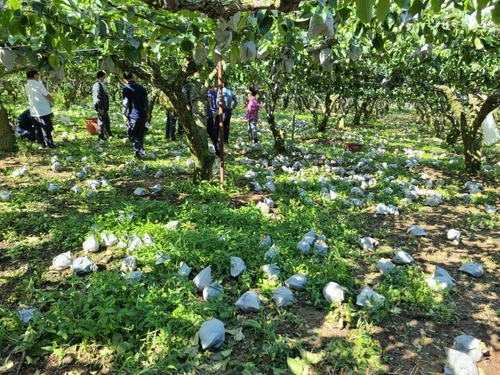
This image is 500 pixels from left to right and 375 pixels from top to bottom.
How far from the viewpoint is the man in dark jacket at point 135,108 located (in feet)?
22.9

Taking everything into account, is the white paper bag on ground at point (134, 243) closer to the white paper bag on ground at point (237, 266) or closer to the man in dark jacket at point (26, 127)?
the white paper bag on ground at point (237, 266)

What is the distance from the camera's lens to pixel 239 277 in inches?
120

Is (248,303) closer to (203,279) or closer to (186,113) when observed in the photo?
(203,279)

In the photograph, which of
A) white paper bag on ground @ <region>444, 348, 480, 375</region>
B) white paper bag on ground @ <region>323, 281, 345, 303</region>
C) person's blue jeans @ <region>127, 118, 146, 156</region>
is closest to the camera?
white paper bag on ground @ <region>444, 348, 480, 375</region>

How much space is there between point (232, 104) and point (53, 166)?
14.7ft

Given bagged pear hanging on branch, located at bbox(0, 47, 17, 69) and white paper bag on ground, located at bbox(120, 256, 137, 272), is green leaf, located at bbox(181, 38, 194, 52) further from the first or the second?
white paper bag on ground, located at bbox(120, 256, 137, 272)

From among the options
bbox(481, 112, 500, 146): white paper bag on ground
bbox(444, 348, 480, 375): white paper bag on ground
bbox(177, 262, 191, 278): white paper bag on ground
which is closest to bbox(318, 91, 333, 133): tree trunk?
bbox(481, 112, 500, 146): white paper bag on ground

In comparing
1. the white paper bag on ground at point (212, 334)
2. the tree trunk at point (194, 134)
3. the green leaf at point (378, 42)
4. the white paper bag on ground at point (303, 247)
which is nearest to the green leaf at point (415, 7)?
the green leaf at point (378, 42)

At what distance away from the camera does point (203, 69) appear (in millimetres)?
4883

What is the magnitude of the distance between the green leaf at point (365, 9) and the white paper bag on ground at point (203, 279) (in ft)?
7.69

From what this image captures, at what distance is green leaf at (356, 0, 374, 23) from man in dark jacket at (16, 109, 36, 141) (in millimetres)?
8679

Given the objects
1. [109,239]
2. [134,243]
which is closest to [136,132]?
[109,239]

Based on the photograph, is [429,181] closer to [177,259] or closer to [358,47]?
[358,47]

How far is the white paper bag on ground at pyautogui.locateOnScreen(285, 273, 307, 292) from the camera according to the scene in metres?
2.92
